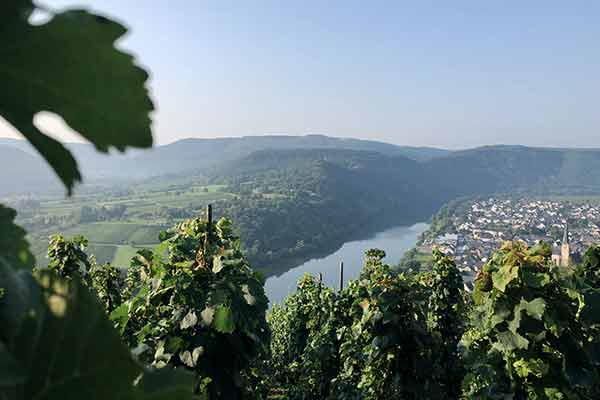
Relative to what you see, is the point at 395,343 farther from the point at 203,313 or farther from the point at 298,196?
the point at 298,196

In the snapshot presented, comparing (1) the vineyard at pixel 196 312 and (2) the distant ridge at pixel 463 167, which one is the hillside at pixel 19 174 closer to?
(2) the distant ridge at pixel 463 167

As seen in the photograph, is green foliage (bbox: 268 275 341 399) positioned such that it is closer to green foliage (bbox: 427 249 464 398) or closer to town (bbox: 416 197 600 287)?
green foliage (bbox: 427 249 464 398)

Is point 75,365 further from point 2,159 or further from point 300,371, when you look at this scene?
point 2,159

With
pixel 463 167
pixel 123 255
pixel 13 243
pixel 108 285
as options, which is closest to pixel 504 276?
pixel 13 243

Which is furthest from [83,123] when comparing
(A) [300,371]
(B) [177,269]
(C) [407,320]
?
(A) [300,371]

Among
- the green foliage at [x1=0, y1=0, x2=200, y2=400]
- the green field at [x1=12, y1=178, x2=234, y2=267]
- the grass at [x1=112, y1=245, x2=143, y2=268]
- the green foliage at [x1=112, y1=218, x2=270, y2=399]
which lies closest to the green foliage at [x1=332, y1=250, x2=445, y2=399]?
the green foliage at [x1=112, y1=218, x2=270, y2=399]

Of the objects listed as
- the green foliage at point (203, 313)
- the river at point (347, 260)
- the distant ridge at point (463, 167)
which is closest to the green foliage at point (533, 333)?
the green foliage at point (203, 313)

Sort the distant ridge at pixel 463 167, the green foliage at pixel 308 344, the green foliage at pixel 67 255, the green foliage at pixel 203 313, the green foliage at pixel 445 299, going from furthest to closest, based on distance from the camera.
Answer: the distant ridge at pixel 463 167 → the green foliage at pixel 308 344 → the green foliage at pixel 445 299 → the green foliage at pixel 67 255 → the green foliage at pixel 203 313
